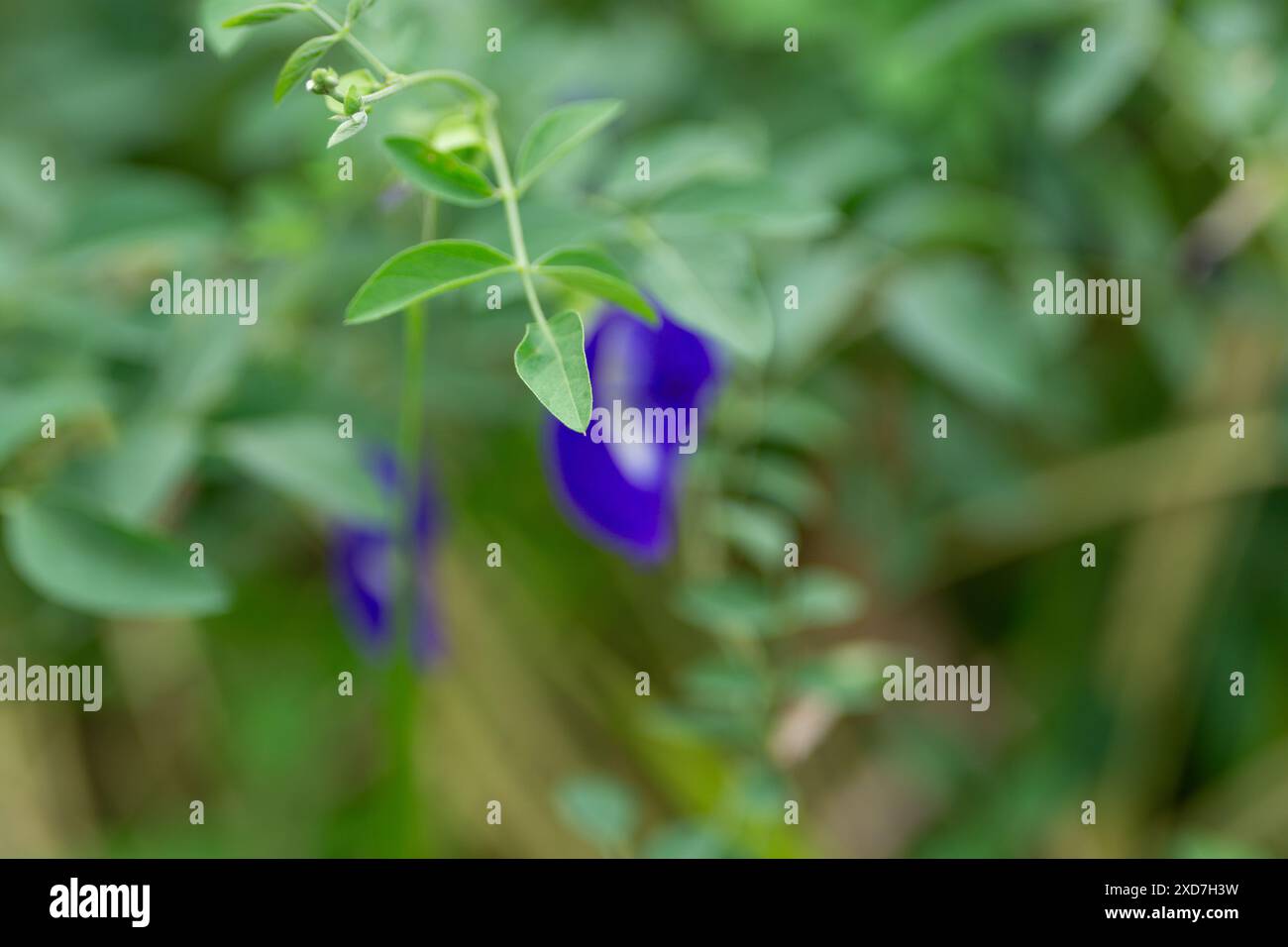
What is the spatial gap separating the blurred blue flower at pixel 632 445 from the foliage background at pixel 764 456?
0.21 ft

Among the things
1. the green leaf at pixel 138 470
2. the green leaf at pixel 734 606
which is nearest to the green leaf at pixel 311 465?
the green leaf at pixel 138 470

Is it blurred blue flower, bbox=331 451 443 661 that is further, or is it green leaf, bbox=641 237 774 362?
blurred blue flower, bbox=331 451 443 661

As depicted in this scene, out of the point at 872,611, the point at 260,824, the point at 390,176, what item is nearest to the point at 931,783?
the point at 872,611

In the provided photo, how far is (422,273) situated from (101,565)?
266 mm

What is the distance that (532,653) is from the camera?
114 cm

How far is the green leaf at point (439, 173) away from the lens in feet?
1.54

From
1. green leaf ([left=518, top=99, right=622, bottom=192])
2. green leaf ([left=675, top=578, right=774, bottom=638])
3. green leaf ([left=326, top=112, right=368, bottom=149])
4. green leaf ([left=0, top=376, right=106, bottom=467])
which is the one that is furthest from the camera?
green leaf ([left=675, top=578, right=774, bottom=638])

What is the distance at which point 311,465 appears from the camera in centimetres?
70

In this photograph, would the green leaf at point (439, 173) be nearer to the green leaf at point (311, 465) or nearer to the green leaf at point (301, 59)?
the green leaf at point (301, 59)

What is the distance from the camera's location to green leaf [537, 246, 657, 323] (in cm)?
45

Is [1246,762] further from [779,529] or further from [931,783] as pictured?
[779,529]

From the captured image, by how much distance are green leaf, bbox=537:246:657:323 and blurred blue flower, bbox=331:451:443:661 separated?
1.21 ft

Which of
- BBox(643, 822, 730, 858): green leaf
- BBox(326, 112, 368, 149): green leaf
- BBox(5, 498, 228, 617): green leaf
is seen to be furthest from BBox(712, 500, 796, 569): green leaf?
BBox(326, 112, 368, 149): green leaf

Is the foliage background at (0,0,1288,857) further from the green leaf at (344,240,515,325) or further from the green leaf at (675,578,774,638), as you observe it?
the green leaf at (344,240,515,325)
